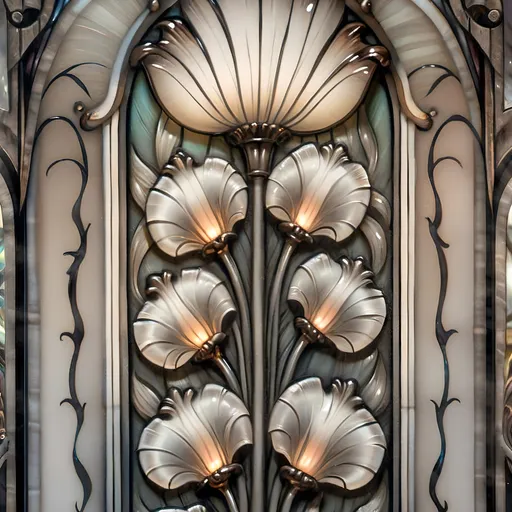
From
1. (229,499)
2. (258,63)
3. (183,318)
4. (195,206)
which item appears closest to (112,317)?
(183,318)

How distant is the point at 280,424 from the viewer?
1.25m

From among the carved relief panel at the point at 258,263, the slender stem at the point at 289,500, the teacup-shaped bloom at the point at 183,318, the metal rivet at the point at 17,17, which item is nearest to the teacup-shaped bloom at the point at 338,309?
the carved relief panel at the point at 258,263

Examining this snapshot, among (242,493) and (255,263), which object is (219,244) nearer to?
(255,263)

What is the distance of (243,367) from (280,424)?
10 cm

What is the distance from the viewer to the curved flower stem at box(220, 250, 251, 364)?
127 cm

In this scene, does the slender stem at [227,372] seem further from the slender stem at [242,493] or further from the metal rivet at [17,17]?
the metal rivet at [17,17]

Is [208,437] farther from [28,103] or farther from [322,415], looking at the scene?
[28,103]

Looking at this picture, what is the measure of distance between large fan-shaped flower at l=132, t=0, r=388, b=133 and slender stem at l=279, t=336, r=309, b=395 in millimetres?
326

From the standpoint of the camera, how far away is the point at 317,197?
1.27m

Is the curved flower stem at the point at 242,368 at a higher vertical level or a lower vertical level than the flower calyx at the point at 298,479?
higher

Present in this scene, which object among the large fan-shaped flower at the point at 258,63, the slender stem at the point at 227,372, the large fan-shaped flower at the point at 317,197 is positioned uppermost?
the large fan-shaped flower at the point at 258,63

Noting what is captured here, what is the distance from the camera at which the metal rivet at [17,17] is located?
1.23 m

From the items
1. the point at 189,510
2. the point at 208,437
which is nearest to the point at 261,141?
the point at 208,437

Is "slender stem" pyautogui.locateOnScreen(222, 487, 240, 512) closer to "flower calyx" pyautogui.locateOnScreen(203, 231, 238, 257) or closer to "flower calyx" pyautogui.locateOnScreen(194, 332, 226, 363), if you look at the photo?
"flower calyx" pyautogui.locateOnScreen(194, 332, 226, 363)
